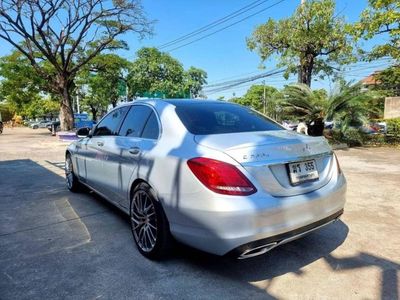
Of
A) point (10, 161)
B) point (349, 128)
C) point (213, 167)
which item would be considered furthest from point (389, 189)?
point (10, 161)

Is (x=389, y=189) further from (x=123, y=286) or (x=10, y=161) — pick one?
(x=10, y=161)

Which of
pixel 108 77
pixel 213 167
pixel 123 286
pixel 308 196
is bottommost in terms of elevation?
pixel 123 286

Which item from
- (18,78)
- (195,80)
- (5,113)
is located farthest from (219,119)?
(5,113)

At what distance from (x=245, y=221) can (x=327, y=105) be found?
437 inches

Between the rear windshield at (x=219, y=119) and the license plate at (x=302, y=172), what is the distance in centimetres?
69

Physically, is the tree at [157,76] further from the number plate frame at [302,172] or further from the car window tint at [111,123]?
the number plate frame at [302,172]

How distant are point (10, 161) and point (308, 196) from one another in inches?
398

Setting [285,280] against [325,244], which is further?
[325,244]

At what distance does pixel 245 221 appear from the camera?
2486mm

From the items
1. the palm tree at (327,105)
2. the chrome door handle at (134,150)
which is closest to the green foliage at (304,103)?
the palm tree at (327,105)

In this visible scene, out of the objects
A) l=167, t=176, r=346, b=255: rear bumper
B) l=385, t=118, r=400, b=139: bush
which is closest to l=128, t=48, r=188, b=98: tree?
l=385, t=118, r=400, b=139: bush

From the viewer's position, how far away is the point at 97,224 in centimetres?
430

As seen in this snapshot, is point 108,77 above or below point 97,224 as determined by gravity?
above

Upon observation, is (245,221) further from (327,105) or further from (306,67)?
(306,67)
